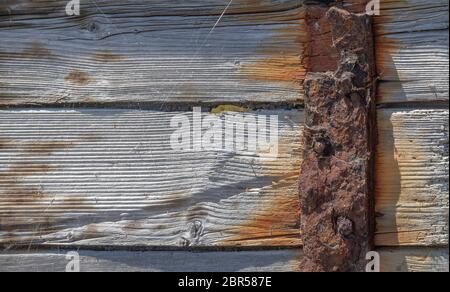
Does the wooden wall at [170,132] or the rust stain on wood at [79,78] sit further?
the rust stain on wood at [79,78]

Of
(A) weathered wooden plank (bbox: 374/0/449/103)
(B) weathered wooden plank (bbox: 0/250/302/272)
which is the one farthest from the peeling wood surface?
(A) weathered wooden plank (bbox: 374/0/449/103)

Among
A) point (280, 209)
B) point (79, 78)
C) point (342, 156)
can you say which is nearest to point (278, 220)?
point (280, 209)

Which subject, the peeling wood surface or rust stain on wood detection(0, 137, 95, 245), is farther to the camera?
rust stain on wood detection(0, 137, 95, 245)

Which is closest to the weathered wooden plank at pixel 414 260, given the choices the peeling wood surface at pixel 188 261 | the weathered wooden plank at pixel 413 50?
the peeling wood surface at pixel 188 261

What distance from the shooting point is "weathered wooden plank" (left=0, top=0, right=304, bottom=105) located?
1.56 meters

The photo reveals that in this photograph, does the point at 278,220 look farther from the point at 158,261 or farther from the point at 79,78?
the point at 79,78

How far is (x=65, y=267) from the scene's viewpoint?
63.7 inches

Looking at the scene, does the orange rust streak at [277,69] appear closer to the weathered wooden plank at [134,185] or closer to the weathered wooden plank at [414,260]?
the weathered wooden plank at [134,185]

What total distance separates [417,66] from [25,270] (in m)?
1.14

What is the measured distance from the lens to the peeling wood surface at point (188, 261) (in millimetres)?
1503

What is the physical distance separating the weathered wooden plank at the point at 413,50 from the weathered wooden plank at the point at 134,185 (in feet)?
0.81

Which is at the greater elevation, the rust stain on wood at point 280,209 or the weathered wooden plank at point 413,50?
the weathered wooden plank at point 413,50

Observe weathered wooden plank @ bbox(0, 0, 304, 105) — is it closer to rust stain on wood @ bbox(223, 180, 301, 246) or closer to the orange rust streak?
the orange rust streak

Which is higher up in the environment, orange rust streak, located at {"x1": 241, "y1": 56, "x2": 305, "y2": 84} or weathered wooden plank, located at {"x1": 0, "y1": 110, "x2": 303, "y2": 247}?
orange rust streak, located at {"x1": 241, "y1": 56, "x2": 305, "y2": 84}
